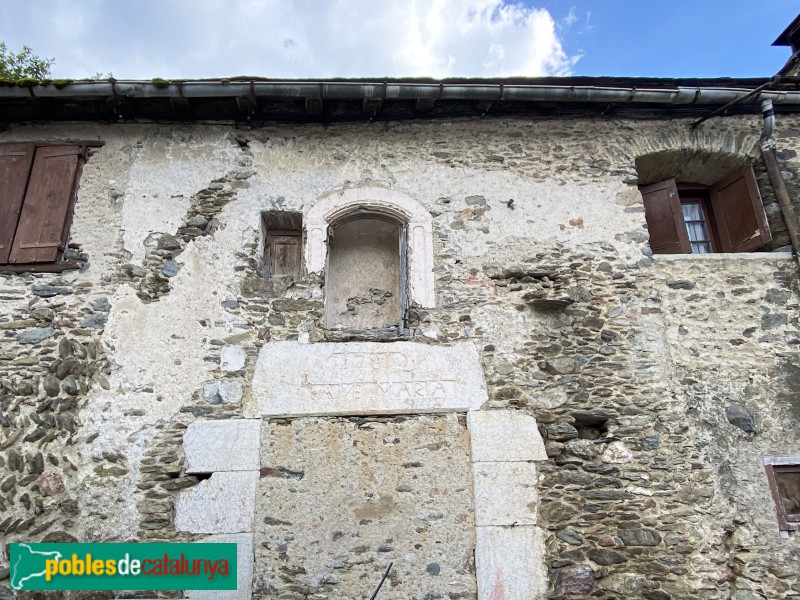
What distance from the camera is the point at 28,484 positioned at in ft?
14.5

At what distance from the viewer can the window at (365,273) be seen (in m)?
5.39

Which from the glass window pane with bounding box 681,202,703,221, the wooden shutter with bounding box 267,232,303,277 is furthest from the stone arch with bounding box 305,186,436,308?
the glass window pane with bounding box 681,202,703,221

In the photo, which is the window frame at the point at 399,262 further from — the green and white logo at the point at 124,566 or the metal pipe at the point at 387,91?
the green and white logo at the point at 124,566

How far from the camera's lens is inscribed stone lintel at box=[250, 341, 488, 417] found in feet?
15.4

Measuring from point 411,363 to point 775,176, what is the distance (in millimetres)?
4326

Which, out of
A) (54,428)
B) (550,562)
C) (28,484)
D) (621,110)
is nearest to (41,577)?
(28,484)

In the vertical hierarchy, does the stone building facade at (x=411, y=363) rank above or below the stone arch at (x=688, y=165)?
below

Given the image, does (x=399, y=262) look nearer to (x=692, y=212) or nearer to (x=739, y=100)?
(x=692, y=212)

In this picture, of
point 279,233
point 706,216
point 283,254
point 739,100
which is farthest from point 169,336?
point 739,100

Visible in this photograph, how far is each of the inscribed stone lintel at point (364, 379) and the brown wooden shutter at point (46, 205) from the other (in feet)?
7.84

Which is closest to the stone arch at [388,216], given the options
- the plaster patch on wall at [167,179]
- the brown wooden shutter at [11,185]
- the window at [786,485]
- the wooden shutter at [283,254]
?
the wooden shutter at [283,254]

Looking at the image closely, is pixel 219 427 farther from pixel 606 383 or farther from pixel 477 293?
pixel 606 383

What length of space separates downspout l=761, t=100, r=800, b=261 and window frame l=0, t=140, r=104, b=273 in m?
7.01

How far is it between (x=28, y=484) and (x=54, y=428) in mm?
467
